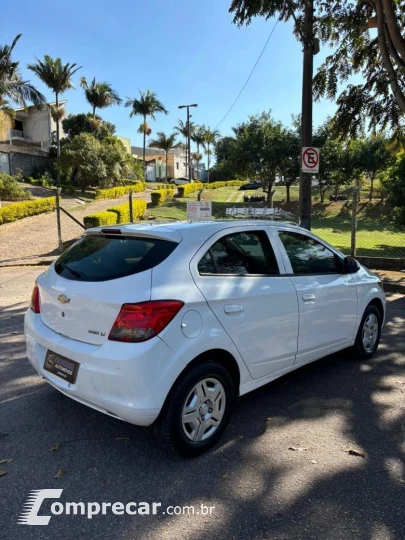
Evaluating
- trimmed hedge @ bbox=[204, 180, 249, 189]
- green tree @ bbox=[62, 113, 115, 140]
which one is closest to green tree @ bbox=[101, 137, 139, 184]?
green tree @ bbox=[62, 113, 115, 140]

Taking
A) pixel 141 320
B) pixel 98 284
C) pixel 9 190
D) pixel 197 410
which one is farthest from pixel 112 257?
pixel 9 190

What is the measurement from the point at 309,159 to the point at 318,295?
496 centimetres

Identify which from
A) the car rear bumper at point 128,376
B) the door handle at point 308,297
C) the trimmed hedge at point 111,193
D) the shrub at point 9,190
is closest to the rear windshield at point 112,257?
the car rear bumper at point 128,376

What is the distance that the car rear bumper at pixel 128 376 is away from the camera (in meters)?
2.43

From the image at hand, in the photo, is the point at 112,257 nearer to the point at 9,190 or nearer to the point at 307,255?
the point at 307,255

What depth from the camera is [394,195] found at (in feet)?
39.6

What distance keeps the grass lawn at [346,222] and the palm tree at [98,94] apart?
601 inches

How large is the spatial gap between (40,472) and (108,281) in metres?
1.30

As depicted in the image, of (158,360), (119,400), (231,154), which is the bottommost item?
(119,400)

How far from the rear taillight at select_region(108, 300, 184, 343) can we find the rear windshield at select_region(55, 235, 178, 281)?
0.28m

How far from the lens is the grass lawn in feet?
50.2

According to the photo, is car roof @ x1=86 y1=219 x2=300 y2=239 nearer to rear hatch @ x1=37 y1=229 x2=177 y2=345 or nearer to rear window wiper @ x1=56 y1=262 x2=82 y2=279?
rear hatch @ x1=37 y1=229 x2=177 y2=345

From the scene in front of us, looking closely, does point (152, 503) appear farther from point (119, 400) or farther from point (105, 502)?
point (119, 400)

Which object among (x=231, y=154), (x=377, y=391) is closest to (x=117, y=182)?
(x=231, y=154)
